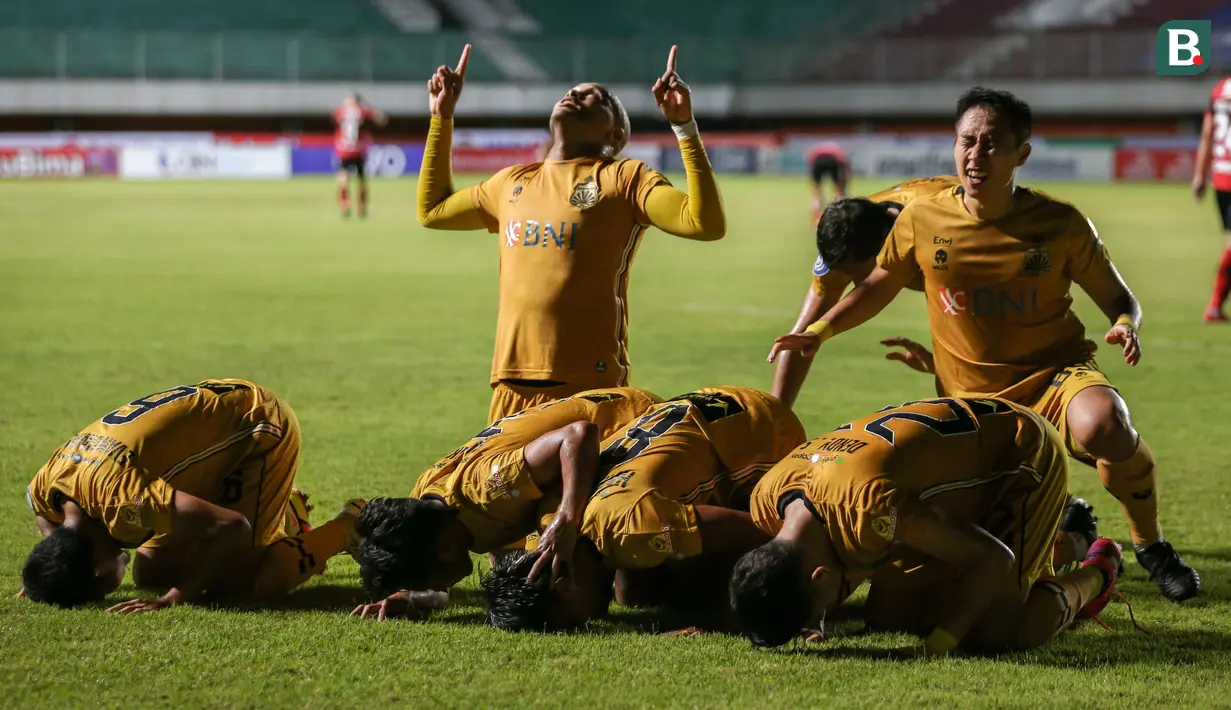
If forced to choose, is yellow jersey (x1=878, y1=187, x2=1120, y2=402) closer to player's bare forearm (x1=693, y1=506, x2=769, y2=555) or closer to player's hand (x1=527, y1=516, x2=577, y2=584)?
player's bare forearm (x1=693, y1=506, x2=769, y2=555)

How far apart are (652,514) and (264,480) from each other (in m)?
1.60

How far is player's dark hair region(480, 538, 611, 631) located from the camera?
4938 millimetres

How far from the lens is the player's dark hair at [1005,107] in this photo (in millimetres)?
5719

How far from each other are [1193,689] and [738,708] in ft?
4.23

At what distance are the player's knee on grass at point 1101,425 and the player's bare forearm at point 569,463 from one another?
5.77 ft

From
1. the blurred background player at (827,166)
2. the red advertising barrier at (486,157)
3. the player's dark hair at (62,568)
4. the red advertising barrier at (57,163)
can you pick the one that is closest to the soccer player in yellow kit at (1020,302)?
the player's dark hair at (62,568)

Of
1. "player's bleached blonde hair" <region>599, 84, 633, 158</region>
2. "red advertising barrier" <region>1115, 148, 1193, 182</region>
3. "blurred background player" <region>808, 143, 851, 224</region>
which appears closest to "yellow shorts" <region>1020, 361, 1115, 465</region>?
"player's bleached blonde hair" <region>599, 84, 633, 158</region>

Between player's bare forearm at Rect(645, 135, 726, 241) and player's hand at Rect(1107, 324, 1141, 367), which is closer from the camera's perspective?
player's hand at Rect(1107, 324, 1141, 367)

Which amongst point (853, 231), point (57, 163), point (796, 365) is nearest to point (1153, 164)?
point (57, 163)

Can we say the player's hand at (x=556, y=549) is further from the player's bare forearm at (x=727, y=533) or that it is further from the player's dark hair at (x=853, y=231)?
the player's dark hair at (x=853, y=231)

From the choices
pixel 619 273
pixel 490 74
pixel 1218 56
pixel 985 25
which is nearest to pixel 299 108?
pixel 490 74

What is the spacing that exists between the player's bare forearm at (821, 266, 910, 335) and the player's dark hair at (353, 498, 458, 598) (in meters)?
1.83

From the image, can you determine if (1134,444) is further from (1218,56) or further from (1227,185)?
(1218,56)

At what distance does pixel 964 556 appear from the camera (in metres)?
4.66
